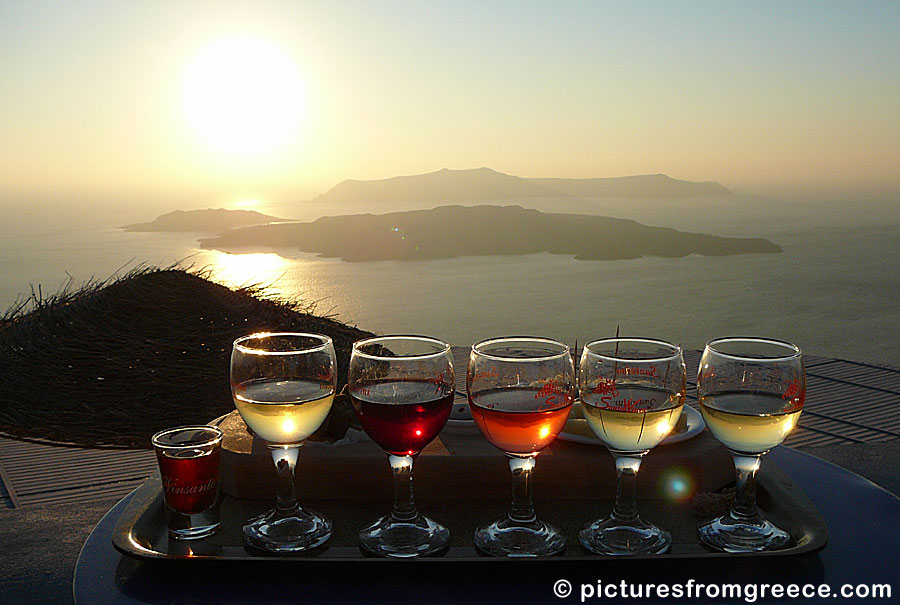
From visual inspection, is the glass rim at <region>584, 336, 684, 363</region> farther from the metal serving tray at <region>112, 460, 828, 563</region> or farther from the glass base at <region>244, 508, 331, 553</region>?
the glass base at <region>244, 508, 331, 553</region>

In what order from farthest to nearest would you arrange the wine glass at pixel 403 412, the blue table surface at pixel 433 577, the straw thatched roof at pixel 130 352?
the straw thatched roof at pixel 130 352
the wine glass at pixel 403 412
the blue table surface at pixel 433 577

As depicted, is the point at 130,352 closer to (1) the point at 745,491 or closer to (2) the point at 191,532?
(2) the point at 191,532

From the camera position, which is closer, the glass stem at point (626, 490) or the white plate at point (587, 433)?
the glass stem at point (626, 490)

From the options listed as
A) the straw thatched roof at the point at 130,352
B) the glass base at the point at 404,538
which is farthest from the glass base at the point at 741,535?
the straw thatched roof at the point at 130,352

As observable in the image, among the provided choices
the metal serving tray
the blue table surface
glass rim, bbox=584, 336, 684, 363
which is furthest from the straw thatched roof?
glass rim, bbox=584, 336, 684, 363

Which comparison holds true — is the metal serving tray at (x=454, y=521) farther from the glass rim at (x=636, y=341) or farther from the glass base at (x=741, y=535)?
the glass rim at (x=636, y=341)

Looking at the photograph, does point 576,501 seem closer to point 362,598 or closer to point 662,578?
point 662,578

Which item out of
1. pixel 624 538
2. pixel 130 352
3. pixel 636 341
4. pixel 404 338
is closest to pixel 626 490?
pixel 624 538
